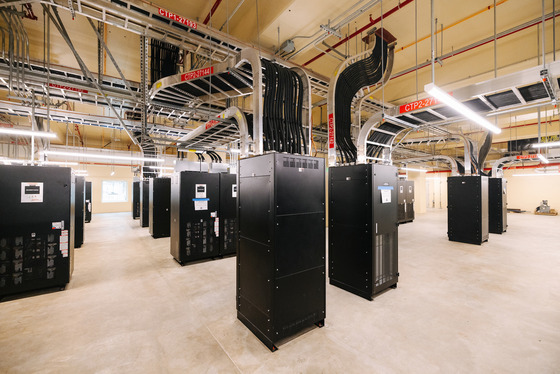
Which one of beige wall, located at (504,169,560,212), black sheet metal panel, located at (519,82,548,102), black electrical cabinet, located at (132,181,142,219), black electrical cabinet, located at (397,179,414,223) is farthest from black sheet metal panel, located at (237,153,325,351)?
beige wall, located at (504,169,560,212)

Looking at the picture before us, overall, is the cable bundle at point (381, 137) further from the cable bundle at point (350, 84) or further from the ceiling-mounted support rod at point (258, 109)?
the ceiling-mounted support rod at point (258, 109)

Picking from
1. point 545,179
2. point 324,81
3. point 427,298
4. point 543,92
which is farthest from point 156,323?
point 545,179

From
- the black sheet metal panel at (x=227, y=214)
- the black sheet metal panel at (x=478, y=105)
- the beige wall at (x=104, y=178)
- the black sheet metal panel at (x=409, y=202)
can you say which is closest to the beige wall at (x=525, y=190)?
the black sheet metal panel at (x=409, y=202)

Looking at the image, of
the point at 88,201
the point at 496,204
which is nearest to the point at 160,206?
the point at 88,201

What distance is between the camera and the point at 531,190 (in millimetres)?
15289

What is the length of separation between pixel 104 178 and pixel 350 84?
1622 cm

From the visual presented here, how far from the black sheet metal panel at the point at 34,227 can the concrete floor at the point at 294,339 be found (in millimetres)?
308

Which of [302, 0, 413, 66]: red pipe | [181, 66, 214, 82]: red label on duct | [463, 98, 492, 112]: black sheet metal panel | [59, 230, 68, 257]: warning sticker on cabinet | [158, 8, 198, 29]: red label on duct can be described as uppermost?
[302, 0, 413, 66]: red pipe

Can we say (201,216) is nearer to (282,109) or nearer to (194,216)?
(194,216)

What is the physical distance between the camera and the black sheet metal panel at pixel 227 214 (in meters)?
5.60

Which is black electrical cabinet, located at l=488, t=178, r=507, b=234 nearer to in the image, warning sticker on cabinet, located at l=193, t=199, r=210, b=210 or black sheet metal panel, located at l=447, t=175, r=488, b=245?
black sheet metal panel, located at l=447, t=175, r=488, b=245

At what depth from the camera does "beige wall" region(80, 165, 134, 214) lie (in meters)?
14.2

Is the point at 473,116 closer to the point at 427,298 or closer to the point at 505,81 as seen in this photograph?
the point at 505,81

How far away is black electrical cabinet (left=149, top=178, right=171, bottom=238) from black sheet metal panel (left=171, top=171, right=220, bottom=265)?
2.19m
